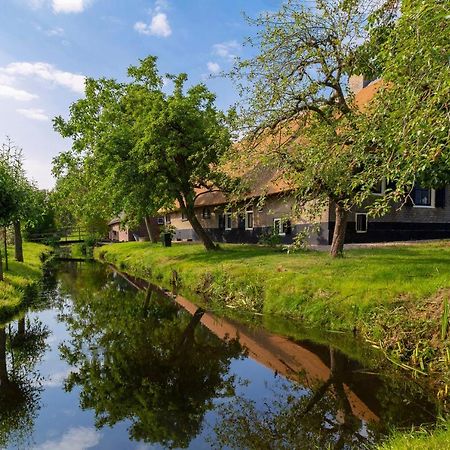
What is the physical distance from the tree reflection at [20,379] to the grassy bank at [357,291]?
5747 mm

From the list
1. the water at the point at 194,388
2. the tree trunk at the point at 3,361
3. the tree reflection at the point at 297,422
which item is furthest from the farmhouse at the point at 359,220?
the tree reflection at the point at 297,422

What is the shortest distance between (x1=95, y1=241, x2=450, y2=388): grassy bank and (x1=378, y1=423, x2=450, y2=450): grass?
1918 mm

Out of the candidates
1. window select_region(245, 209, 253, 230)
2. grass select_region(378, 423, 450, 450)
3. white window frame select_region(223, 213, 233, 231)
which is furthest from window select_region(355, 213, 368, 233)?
grass select_region(378, 423, 450, 450)

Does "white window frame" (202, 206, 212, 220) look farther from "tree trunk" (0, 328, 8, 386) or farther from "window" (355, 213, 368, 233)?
"tree trunk" (0, 328, 8, 386)

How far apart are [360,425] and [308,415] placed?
77 centimetres

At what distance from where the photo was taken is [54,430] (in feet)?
19.5

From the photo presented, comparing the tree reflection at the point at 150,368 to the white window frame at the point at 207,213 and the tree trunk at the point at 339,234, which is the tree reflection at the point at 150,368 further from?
the white window frame at the point at 207,213

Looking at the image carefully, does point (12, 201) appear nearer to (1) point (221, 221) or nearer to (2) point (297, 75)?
(2) point (297, 75)

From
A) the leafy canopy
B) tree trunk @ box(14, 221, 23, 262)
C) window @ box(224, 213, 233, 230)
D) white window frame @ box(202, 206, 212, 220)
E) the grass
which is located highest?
the leafy canopy

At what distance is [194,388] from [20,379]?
344 cm

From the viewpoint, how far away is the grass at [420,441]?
4.24 meters

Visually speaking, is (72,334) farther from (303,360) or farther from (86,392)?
(303,360)

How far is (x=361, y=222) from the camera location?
20.3m

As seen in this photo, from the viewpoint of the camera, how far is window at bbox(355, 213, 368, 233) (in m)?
20.2
